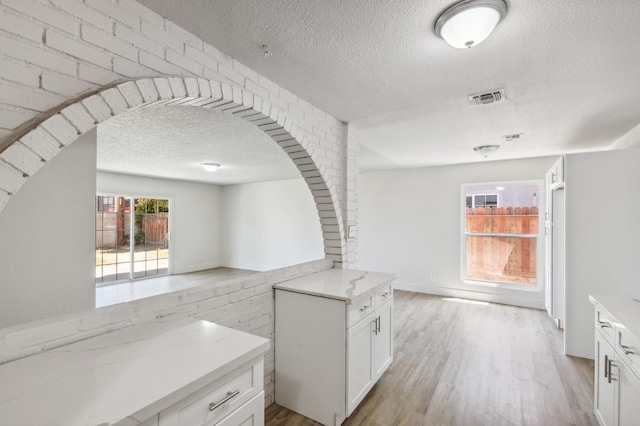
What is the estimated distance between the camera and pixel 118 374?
0.95 m

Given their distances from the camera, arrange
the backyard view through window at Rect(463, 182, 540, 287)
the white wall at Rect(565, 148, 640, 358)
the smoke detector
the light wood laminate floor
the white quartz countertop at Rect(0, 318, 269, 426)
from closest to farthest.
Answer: the white quartz countertop at Rect(0, 318, 269, 426)
the light wood laminate floor
the white wall at Rect(565, 148, 640, 358)
the smoke detector
the backyard view through window at Rect(463, 182, 540, 287)

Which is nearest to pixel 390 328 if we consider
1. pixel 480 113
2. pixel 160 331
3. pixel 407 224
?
pixel 160 331

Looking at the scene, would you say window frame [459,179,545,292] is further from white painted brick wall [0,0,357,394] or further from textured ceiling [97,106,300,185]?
white painted brick wall [0,0,357,394]

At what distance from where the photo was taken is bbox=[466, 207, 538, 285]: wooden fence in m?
4.75

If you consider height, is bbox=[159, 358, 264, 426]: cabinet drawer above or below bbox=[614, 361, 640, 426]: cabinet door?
above

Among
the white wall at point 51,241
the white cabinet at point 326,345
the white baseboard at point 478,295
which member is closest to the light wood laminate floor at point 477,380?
the white cabinet at point 326,345

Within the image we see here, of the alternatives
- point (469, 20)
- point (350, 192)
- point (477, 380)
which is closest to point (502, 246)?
point (477, 380)

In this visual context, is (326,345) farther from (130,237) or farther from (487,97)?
(130,237)

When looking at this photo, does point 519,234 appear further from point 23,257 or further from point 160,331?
point 23,257

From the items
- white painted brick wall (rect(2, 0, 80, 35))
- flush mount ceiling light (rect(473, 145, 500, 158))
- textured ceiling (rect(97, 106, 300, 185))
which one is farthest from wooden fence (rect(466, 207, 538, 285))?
white painted brick wall (rect(2, 0, 80, 35))

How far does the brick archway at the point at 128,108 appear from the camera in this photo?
1.01 metres

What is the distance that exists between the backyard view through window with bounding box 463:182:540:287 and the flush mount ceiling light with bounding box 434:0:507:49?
13.5 feet

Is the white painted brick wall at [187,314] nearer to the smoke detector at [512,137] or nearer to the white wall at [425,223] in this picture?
the smoke detector at [512,137]

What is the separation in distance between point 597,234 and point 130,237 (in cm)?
800
